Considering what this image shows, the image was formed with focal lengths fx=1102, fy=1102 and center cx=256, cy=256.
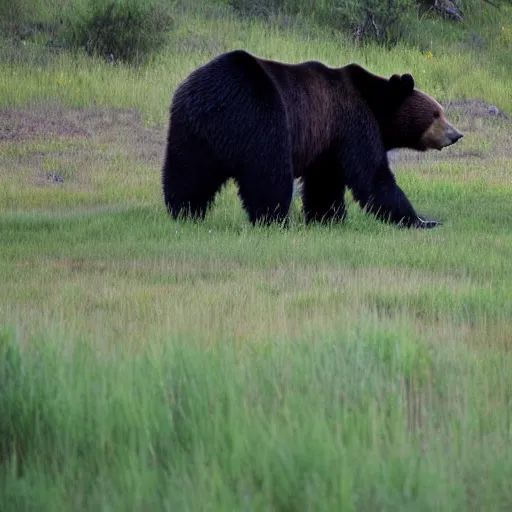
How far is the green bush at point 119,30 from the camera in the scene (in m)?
19.2

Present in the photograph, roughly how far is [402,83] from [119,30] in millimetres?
10907

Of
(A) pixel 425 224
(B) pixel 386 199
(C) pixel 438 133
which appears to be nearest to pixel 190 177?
(B) pixel 386 199

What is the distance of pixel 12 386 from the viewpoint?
10.4 ft

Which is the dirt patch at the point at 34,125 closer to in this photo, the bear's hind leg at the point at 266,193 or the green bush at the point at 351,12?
the bear's hind leg at the point at 266,193

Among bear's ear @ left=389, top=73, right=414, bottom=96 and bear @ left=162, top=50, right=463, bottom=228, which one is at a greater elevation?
bear's ear @ left=389, top=73, right=414, bottom=96

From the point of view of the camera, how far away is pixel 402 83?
368 inches

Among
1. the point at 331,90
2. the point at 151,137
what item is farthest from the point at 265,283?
the point at 151,137

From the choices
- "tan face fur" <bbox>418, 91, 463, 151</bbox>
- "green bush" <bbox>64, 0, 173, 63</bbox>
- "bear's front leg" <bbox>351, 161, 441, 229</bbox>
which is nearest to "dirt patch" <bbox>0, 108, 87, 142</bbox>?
"green bush" <bbox>64, 0, 173, 63</bbox>

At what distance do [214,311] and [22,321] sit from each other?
858 millimetres

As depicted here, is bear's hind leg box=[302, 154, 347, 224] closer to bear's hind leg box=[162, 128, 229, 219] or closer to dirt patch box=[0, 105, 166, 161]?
bear's hind leg box=[162, 128, 229, 219]

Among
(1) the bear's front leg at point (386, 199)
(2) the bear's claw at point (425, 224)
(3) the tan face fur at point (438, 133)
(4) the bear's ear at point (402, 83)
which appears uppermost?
(4) the bear's ear at point (402, 83)

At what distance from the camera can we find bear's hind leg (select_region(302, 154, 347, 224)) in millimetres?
9227

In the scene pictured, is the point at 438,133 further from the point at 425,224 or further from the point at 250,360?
the point at 250,360

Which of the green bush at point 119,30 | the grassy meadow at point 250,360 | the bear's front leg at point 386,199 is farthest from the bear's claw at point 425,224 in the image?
the green bush at point 119,30
